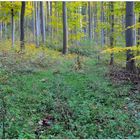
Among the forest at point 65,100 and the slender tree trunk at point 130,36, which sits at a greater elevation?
Result: the slender tree trunk at point 130,36

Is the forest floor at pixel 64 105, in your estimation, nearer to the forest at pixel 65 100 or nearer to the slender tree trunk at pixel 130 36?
the forest at pixel 65 100

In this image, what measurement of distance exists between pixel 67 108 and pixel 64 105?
0.85ft

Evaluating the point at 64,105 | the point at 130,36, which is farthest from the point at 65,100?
the point at 130,36

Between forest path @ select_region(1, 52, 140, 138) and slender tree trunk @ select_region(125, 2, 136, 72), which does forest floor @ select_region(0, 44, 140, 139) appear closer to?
forest path @ select_region(1, 52, 140, 138)

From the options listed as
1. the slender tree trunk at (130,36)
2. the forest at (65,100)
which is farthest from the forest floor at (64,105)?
the slender tree trunk at (130,36)

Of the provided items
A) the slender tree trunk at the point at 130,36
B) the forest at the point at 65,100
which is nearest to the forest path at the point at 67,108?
the forest at the point at 65,100

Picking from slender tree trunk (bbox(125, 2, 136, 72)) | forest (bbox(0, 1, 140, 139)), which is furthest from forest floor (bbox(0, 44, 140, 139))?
slender tree trunk (bbox(125, 2, 136, 72))

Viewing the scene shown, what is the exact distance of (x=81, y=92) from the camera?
9836mm

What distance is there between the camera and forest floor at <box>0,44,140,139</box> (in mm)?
6500

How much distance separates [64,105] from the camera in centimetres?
808

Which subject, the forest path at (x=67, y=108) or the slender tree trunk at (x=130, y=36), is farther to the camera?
the slender tree trunk at (x=130, y=36)

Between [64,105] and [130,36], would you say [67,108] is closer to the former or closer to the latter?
[64,105]

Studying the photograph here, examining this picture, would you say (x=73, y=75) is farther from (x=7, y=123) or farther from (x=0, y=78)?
(x=7, y=123)

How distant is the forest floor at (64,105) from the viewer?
6.50m
